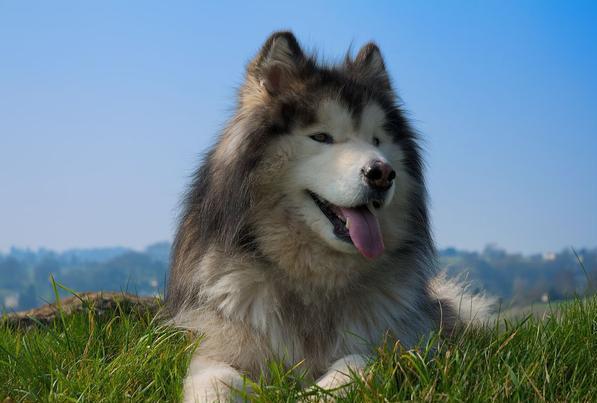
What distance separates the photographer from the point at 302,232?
3.99 meters

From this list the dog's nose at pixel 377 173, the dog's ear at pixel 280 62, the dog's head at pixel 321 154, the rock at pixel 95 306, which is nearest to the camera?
the dog's nose at pixel 377 173

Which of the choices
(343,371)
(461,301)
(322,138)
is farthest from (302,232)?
(461,301)

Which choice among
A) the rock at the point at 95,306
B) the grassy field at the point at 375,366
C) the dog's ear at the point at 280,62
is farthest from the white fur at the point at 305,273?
the rock at the point at 95,306

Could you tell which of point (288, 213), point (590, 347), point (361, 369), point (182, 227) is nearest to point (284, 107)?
point (288, 213)

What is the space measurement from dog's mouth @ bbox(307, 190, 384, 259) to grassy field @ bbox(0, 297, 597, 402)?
1.75 feet

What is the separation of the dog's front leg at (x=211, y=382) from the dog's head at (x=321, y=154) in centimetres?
81

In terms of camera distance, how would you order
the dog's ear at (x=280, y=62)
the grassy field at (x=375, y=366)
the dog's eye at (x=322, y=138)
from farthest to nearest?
the dog's ear at (x=280, y=62) → the dog's eye at (x=322, y=138) → the grassy field at (x=375, y=366)

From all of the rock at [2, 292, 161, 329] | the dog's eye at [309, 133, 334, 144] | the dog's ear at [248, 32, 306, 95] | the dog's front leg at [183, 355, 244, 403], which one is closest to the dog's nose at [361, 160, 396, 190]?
the dog's eye at [309, 133, 334, 144]

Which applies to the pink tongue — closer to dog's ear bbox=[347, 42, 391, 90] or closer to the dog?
the dog

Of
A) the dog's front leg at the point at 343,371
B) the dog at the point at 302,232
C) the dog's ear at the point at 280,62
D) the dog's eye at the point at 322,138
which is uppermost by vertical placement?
the dog's ear at the point at 280,62

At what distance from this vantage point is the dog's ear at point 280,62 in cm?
418

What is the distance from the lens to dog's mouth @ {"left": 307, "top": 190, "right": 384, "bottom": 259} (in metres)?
3.91

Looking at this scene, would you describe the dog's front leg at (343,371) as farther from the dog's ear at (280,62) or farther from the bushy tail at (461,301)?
the dog's ear at (280,62)

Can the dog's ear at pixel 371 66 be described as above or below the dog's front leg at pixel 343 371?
above
